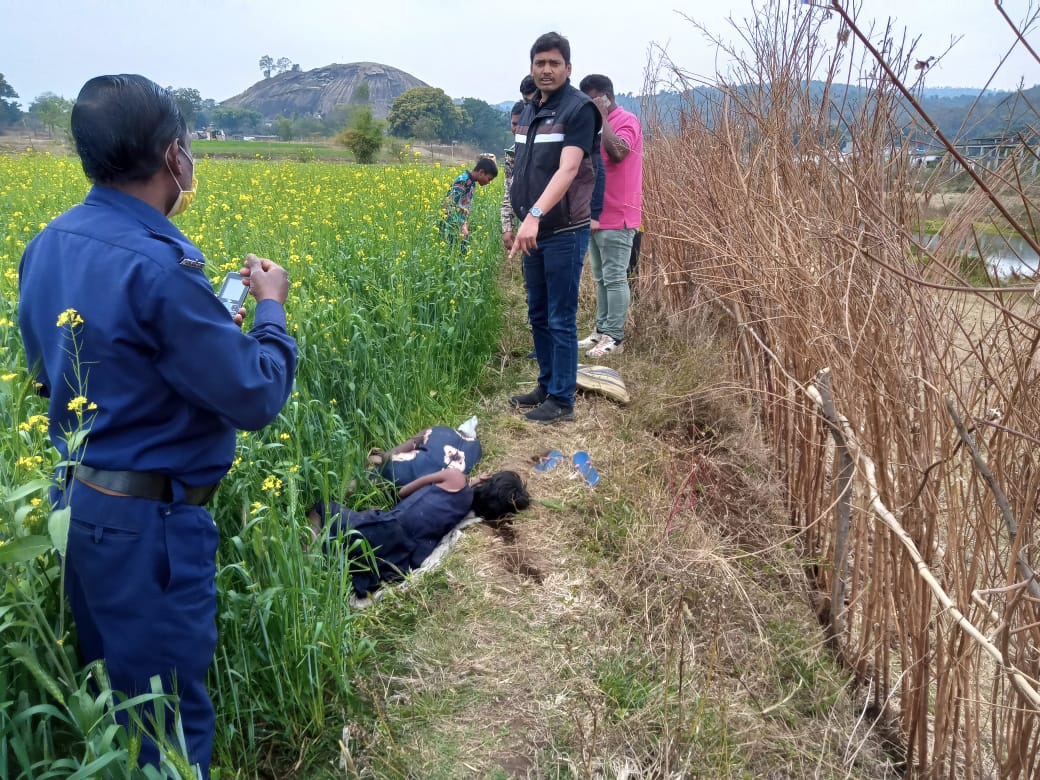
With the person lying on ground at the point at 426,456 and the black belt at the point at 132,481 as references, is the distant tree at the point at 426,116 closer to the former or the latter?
the person lying on ground at the point at 426,456

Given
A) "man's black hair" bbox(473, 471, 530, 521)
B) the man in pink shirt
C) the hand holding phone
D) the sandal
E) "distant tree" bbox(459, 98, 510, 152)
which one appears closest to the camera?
the hand holding phone

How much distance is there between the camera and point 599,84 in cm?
470

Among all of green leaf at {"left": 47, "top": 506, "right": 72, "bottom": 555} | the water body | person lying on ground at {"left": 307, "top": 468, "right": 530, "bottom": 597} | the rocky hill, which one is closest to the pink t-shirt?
person lying on ground at {"left": 307, "top": 468, "right": 530, "bottom": 597}

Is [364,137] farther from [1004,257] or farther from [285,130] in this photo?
[285,130]

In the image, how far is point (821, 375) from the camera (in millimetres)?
2137

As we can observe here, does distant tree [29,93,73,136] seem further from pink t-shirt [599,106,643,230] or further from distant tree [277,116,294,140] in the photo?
pink t-shirt [599,106,643,230]

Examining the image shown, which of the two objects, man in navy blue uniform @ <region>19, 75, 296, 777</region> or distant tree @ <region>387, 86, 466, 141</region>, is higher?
distant tree @ <region>387, 86, 466, 141</region>

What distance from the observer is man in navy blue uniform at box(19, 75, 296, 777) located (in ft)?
4.35

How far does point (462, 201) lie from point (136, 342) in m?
5.51

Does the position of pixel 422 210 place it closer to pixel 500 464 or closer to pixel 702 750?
pixel 500 464

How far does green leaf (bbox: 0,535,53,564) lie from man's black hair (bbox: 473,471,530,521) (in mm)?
1970

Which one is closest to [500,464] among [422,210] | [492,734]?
[492,734]

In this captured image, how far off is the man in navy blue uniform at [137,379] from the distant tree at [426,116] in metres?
67.4

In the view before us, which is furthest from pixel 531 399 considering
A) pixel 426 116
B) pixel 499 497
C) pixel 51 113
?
pixel 426 116
